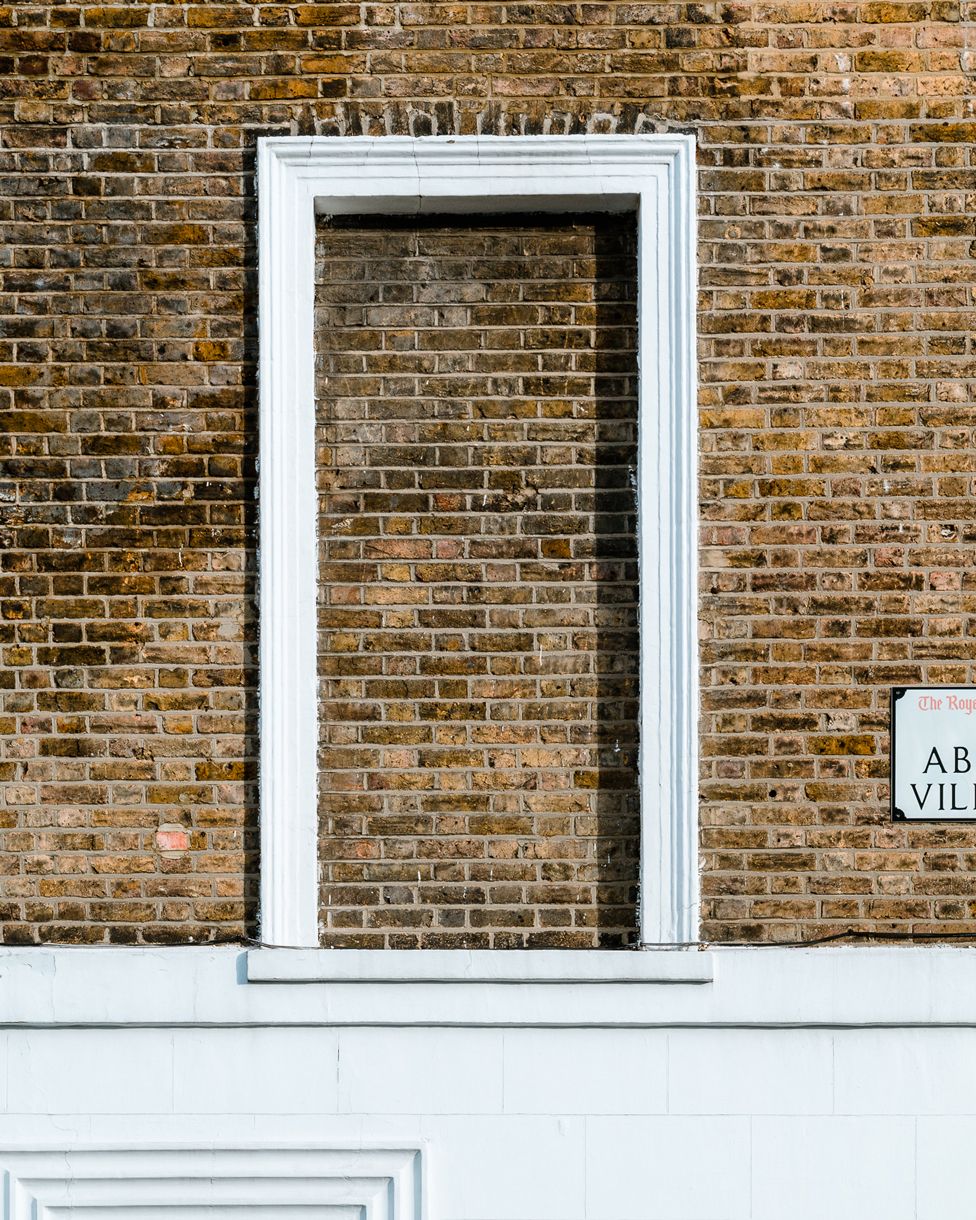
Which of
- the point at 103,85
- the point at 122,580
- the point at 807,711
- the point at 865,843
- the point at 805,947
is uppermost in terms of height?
the point at 103,85

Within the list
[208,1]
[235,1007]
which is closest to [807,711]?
[235,1007]

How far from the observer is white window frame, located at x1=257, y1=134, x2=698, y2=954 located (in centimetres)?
368

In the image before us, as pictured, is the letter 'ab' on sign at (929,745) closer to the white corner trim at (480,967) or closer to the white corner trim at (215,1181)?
the white corner trim at (480,967)

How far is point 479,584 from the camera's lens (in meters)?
3.80

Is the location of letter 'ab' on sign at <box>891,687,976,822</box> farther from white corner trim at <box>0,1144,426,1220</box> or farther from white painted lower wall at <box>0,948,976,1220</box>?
white corner trim at <box>0,1144,426,1220</box>

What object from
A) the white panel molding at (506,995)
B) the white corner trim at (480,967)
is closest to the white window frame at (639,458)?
the white corner trim at (480,967)

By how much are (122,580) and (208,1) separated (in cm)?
199

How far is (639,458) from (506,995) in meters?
1.84

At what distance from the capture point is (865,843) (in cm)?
372

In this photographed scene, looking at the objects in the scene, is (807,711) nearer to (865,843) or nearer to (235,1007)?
(865,843)

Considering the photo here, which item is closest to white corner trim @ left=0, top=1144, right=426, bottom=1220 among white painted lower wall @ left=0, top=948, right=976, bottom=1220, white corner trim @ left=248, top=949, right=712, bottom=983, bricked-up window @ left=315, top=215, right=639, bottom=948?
white painted lower wall @ left=0, top=948, right=976, bottom=1220

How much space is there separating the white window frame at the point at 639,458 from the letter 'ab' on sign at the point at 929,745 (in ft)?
2.33

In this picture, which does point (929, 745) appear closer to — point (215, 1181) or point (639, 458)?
point (639, 458)

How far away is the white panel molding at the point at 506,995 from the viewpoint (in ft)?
11.9
